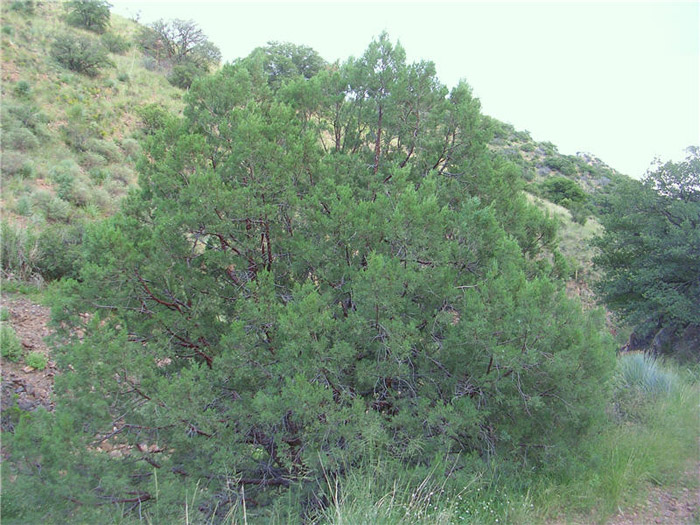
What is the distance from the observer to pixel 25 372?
696cm

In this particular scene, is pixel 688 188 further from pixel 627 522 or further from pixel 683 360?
pixel 627 522

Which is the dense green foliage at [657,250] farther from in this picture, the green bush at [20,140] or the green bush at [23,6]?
the green bush at [23,6]

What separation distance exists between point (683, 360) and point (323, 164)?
34.0 ft

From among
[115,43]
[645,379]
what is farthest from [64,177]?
[115,43]

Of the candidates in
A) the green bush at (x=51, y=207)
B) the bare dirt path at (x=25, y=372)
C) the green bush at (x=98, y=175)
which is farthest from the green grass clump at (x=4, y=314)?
the green bush at (x=98, y=175)

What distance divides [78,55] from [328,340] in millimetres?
20834

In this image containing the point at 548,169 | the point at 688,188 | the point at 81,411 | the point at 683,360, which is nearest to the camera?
the point at 81,411

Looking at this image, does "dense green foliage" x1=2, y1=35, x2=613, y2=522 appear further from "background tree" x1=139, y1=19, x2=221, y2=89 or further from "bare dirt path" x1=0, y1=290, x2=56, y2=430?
"background tree" x1=139, y1=19, x2=221, y2=89

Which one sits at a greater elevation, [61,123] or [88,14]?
[88,14]

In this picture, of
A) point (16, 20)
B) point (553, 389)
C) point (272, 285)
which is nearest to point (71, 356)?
point (272, 285)

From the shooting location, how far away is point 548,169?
34.8 meters

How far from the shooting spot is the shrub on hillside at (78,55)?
1869 cm

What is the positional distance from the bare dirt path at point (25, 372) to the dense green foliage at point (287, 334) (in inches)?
111

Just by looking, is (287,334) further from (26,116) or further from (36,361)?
(26,116)
